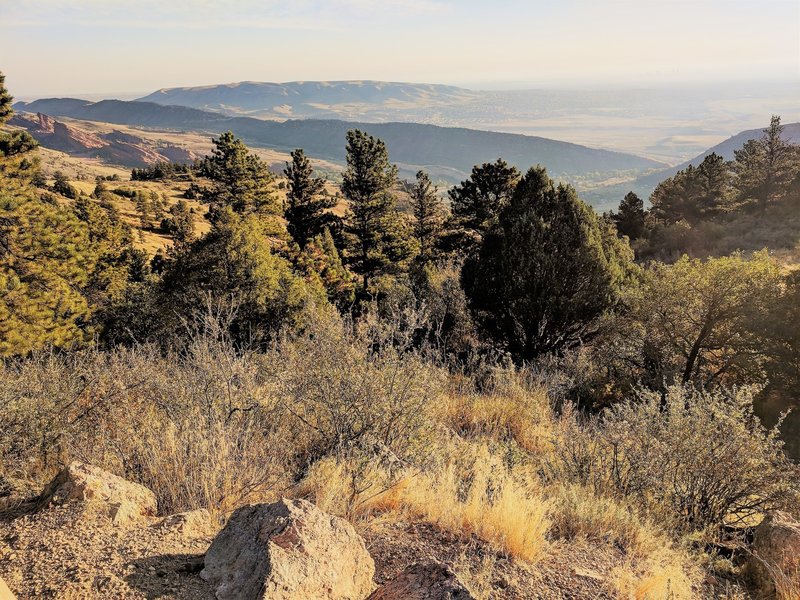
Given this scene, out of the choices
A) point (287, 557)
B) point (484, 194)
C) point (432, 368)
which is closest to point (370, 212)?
point (484, 194)

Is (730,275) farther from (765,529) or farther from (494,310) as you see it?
(765,529)

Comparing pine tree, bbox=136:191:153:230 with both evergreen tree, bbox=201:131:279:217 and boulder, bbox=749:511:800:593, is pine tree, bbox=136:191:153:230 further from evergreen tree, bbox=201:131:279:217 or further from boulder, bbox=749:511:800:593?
boulder, bbox=749:511:800:593

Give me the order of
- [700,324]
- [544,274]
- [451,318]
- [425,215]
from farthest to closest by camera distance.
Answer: [425,215] → [451,318] → [544,274] → [700,324]

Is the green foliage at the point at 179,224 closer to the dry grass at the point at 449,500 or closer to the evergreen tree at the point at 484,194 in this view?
the evergreen tree at the point at 484,194

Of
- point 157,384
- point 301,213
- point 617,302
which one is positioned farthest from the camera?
point 301,213

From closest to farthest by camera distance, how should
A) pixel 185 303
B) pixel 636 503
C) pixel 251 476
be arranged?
pixel 251 476, pixel 636 503, pixel 185 303

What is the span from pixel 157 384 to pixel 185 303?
457 inches

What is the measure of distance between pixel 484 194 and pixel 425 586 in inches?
1088

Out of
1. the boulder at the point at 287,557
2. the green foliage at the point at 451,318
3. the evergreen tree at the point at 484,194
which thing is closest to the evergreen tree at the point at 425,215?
the evergreen tree at the point at 484,194

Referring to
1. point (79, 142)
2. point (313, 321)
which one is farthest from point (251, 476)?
point (79, 142)

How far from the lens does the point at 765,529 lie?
3672 mm

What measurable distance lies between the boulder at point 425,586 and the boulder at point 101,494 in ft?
5.34

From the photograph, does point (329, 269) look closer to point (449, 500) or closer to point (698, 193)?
point (449, 500)

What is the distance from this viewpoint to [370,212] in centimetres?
3050
